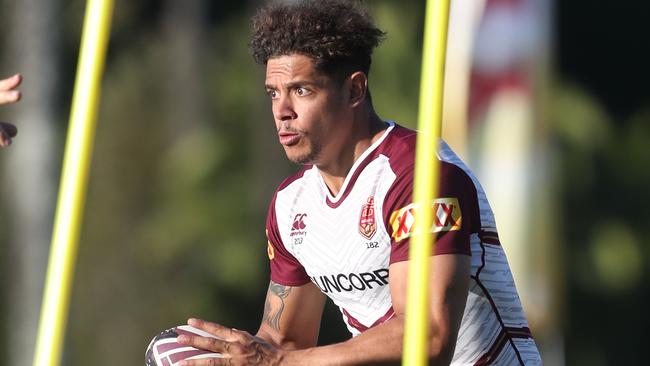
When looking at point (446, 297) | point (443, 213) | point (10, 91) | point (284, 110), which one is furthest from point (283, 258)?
point (10, 91)

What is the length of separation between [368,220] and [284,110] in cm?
59

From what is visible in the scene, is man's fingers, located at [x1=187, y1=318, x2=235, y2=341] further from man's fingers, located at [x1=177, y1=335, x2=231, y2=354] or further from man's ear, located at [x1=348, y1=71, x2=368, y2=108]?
man's ear, located at [x1=348, y1=71, x2=368, y2=108]

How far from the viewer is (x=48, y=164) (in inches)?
835

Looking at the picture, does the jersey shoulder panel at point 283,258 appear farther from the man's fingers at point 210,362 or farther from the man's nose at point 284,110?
the man's fingers at point 210,362

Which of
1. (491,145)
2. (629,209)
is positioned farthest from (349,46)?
(629,209)

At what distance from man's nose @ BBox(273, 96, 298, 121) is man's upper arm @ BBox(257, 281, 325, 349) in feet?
3.22

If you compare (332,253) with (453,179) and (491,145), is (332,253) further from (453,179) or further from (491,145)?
(491,145)

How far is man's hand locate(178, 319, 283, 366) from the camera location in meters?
5.49

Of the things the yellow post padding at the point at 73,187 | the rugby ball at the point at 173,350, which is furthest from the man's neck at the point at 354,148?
the yellow post padding at the point at 73,187

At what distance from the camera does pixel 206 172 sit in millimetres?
21781

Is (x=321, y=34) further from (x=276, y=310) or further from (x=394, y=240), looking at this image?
(x=276, y=310)

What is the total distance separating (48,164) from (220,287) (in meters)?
3.22

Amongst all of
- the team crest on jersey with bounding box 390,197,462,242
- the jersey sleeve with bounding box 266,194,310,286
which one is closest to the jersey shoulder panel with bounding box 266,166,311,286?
the jersey sleeve with bounding box 266,194,310,286

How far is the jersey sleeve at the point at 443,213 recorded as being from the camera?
550 cm
